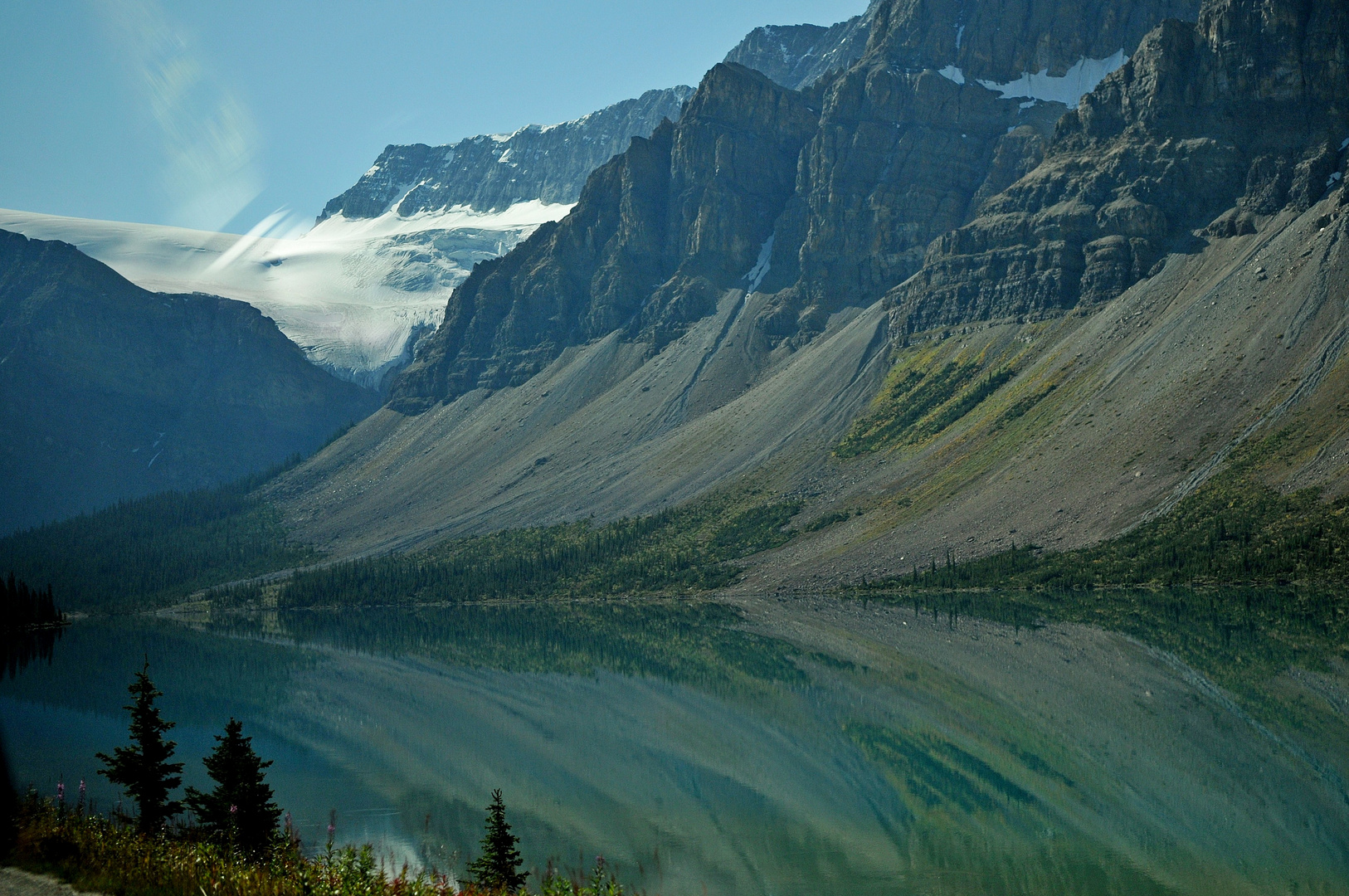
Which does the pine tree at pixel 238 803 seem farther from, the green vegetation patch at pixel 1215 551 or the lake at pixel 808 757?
the green vegetation patch at pixel 1215 551

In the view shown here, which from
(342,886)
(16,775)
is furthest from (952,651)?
(342,886)

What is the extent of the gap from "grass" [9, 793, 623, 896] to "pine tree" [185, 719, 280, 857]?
4.57ft

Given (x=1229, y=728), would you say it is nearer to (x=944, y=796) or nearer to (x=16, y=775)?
(x=944, y=796)

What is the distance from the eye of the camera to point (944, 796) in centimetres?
3956

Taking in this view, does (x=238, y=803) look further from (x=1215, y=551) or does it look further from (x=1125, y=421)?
(x=1125, y=421)

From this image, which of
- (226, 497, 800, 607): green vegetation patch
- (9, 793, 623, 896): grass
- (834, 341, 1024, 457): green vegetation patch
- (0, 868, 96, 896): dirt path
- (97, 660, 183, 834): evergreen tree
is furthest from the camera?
(834, 341, 1024, 457): green vegetation patch

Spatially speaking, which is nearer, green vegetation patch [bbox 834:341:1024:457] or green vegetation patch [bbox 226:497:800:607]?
green vegetation patch [bbox 226:497:800:607]

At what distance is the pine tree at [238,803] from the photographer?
2642cm

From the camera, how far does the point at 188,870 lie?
67.8ft

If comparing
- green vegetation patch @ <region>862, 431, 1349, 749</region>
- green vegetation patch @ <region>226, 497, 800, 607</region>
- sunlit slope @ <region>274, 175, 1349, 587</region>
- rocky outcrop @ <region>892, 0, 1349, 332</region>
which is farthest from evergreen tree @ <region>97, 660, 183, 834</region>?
rocky outcrop @ <region>892, 0, 1349, 332</region>

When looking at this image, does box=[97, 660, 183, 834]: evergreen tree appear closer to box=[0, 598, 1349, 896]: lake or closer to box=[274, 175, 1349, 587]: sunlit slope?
box=[0, 598, 1349, 896]: lake

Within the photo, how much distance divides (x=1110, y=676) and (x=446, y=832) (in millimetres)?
37935

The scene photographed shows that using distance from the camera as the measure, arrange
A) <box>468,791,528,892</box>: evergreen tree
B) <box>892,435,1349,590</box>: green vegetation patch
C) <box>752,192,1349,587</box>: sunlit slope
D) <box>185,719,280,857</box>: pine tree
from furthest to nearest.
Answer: <box>752,192,1349,587</box>: sunlit slope, <box>892,435,1349,590</box>: green vegetation patch, <box>185,719,280,857</box>: pine tree, <box>468,791,528,892</box>: evergreen tree

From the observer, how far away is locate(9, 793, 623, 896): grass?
1903 cm
